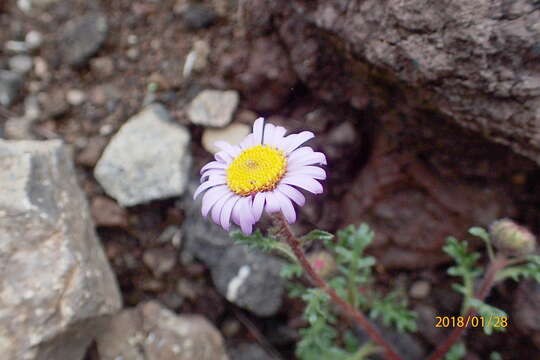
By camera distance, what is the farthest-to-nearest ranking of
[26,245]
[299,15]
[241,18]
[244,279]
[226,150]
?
[241,18]
[244,279]
[299,15]
[26,245]
[226,150]

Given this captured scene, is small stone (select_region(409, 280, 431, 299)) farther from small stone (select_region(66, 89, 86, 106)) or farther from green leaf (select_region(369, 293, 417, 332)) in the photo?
small stone (select_region(66, 89, 86, 106))

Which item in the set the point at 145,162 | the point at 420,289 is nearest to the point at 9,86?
the point at 145,162

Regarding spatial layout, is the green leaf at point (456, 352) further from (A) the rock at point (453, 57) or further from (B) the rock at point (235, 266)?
(A) the rock at point (453, 57)

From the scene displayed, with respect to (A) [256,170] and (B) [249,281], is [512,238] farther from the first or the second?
(B) [249,281]

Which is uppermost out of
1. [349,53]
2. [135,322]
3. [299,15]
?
[299,15]

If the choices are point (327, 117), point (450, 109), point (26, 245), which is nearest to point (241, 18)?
point (327, 117)

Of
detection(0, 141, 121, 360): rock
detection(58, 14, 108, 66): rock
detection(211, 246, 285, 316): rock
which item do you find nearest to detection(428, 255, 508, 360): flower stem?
detection(211, 246, 285, 316): rock

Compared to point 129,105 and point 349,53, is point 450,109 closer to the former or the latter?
point 349,53
